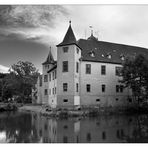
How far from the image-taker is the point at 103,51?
17.8 meters

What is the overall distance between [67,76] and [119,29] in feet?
20.5

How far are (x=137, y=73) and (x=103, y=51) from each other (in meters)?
4.33

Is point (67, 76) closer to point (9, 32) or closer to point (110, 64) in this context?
point (110, 64)

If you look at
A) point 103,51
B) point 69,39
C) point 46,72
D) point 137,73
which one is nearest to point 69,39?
point 69,39

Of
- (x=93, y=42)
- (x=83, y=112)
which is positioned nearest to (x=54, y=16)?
(x=83, y=112)

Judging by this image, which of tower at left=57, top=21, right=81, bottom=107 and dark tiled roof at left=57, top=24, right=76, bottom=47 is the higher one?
dark tiled roof at left=57, top=24, right=76, bottom=47

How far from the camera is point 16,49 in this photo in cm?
1003

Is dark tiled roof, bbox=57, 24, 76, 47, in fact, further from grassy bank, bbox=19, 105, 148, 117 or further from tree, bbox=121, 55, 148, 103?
grassy bank, bbox=19, 105, 148, 117

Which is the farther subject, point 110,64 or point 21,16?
point 110,64

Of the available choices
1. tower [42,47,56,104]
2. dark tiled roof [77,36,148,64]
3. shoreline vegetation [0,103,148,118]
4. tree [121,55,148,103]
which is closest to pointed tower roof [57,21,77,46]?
dark tiled roof [77,36,148,64]

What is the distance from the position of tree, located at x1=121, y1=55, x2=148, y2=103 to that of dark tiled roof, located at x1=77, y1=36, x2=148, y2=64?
1853mm

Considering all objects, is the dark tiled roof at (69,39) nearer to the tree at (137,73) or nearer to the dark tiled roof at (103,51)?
the dark tiled roof at (103,51)

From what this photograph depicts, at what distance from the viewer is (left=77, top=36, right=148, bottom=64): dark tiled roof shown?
16.5 meters

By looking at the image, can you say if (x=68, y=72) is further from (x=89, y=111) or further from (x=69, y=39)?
(x=89, y=111)
